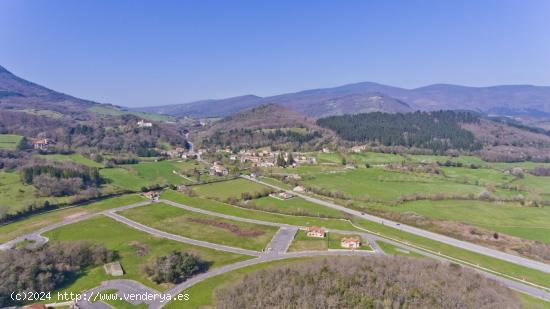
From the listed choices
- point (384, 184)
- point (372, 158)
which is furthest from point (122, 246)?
point (372, 158)

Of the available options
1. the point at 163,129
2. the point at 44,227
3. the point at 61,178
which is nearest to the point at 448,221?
the point at 44,227

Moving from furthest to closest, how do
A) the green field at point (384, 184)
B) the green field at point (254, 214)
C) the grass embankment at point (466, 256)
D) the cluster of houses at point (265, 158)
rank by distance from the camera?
the cluster of houses at point (265, 158), the green field at point (384, 184), the green field at point (254, 214), the grass embankment at point (466, 256)

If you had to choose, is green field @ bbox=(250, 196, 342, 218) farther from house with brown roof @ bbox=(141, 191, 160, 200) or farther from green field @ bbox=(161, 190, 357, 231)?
house with brown roof @ bbox=(141, 191, 160, 200)

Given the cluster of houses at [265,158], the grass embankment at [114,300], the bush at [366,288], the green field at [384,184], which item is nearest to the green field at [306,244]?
the bush at [366,288]

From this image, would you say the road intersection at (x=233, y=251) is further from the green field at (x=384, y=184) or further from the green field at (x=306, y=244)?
the green field at (x=384, y=184)

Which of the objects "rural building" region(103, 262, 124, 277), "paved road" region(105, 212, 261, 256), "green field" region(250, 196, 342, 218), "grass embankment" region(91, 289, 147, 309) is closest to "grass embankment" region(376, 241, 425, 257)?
"green field" region(250, 196, 342, 218)

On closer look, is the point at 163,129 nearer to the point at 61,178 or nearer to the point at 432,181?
the point at 61,178

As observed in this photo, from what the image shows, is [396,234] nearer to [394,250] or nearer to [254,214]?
[394,250]
